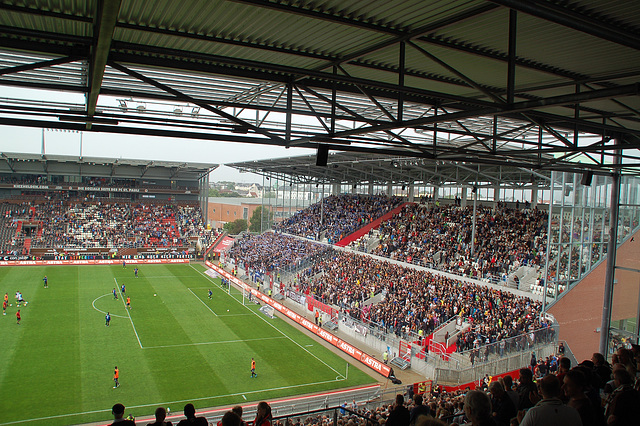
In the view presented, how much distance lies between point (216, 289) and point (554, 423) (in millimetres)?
35189

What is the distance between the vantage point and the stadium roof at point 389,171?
96.4ft

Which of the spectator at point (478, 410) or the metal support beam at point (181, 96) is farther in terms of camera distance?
the metal support beam at point (181, 96)

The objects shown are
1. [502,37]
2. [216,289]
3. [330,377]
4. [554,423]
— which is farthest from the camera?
[216,289]

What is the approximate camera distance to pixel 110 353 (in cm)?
2105

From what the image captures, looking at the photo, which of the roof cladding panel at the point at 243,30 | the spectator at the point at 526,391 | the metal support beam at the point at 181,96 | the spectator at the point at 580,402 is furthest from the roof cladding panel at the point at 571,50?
Result: the metal support beam at the point at 181,96

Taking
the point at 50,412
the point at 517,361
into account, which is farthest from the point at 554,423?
the point at 50,412

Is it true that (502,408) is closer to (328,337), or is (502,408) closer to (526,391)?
(526,391)

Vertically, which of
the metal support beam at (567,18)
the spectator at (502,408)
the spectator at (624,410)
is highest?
the metal support beam at (567,18)

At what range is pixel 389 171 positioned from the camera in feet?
123

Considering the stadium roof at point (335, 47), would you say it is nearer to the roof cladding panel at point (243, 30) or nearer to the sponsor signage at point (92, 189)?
the roof cladding panel at point (243, 30)

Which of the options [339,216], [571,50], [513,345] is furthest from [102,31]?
[339,216]

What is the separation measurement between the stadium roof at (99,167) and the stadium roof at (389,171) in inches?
443

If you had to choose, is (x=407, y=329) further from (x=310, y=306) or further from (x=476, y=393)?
(x=476, y=393)

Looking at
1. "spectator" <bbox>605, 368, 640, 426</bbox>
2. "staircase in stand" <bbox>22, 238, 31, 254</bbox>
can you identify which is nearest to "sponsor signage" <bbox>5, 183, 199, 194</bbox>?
"staircase in stand" <bbox>22, 238, 31, 254</bbox>
